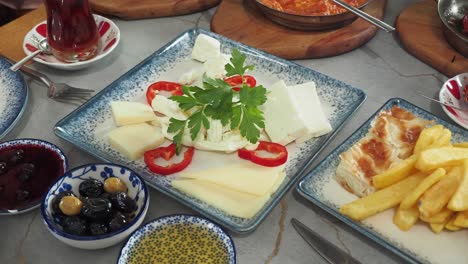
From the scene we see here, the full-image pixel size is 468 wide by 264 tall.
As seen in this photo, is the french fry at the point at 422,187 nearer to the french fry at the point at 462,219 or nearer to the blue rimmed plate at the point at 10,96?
the french fry at the point at 462,219

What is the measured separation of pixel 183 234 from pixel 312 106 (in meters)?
0.69

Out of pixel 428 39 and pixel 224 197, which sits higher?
pixel 428 39

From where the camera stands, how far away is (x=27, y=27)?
234 centimetres

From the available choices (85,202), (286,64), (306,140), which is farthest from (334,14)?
(85,202)

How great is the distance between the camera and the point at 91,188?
4.76 feet

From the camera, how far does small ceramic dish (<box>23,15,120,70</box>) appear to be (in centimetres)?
207

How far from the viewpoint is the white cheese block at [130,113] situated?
1.76 metres

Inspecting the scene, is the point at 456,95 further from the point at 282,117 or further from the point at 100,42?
the point at 100,42

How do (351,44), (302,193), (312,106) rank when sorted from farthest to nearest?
1. (351,44)
2. (312,106)
3. (302,193)

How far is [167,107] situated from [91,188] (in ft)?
1.47

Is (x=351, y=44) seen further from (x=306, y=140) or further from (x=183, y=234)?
(x=183, y=234)

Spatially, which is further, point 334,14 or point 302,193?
point 334,14

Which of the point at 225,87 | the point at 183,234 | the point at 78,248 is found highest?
the point at 225,87

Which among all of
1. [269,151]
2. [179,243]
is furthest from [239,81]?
[179,243]
